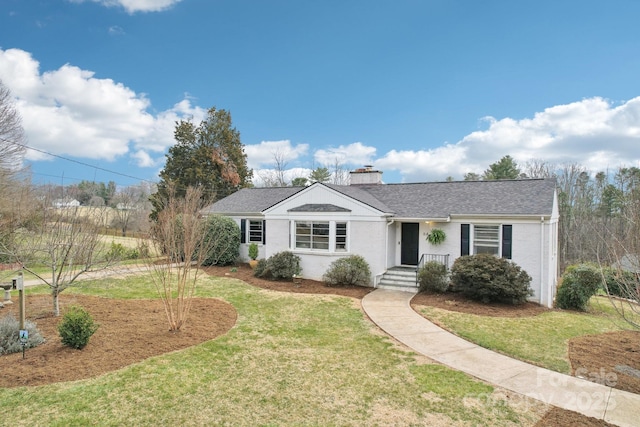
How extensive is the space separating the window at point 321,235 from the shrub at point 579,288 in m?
9.04

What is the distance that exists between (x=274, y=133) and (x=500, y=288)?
25049 millimetres

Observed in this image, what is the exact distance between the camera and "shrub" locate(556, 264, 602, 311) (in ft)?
41.9

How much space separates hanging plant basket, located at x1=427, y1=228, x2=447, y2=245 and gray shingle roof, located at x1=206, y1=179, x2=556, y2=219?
68cm

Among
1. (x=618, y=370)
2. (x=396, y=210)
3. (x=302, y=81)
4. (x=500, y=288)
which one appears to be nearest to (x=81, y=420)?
(x=618, y=370)

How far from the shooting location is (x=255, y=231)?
65.9ft

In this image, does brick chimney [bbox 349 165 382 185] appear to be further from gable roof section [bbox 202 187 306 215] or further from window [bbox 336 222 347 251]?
window [bbox 336 222 347 251]

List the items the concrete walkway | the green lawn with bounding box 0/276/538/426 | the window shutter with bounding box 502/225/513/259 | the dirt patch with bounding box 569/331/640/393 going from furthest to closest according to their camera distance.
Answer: the window shutter with bounding box 502/225/513/259 → the dirt patch with bounding box 569/331/640/393 → the concrete walkway → the green lawn with bounding box 0/276/538/426

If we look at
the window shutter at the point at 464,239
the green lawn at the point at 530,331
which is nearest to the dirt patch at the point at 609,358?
the green lawn at the point at 530,331

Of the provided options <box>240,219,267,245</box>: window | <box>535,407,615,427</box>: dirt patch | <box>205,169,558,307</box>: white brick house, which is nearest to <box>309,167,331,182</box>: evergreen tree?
<box>240,219,267,245</box>: window

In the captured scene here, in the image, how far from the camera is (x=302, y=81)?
20938mm

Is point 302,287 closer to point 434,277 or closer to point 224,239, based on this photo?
point 434,277

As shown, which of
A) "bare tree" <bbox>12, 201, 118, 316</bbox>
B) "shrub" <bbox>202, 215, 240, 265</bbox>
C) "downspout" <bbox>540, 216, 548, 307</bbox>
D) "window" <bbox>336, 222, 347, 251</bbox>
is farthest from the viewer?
"shrub" <bbox>202, 215, 240, 265</bbox>

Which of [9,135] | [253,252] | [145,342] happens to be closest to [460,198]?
[253,252]

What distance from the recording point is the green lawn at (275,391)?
15.6 ft
